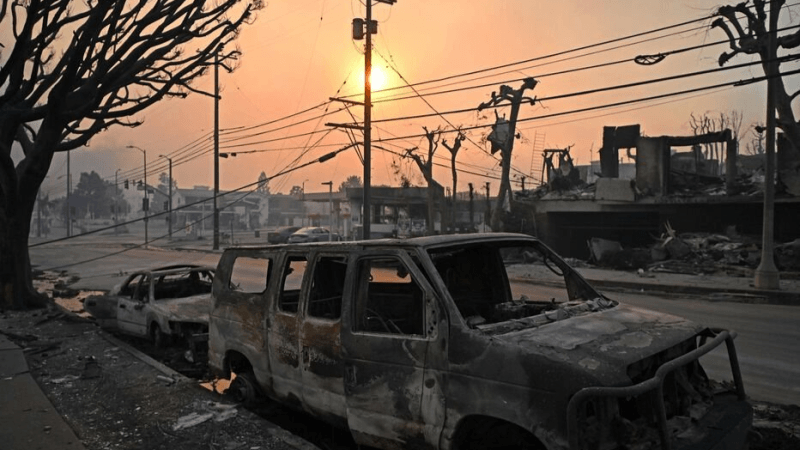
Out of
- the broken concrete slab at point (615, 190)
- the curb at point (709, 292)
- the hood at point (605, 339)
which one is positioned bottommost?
the curb at point (709, 292)

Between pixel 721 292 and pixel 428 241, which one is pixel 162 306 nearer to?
pixel 428 241

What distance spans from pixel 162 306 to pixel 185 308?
45 cm

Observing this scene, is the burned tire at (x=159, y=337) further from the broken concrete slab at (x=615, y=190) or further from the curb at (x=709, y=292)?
the broken concrete slab at (x=615, y=190)

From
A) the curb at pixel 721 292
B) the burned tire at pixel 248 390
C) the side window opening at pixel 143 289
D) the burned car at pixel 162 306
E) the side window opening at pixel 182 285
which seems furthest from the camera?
the curb at pixel 721 292

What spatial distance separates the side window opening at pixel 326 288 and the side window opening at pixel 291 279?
0.60ft

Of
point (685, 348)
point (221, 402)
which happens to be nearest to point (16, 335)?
point (221, 402)

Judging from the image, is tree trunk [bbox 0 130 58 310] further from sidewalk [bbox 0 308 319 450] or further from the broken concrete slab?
the broken concrete slab

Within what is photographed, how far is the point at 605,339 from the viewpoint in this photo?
3.40 meters

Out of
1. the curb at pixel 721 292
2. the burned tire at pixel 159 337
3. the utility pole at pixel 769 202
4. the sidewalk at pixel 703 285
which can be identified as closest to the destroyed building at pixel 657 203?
the sidewalk at pixel 703 285

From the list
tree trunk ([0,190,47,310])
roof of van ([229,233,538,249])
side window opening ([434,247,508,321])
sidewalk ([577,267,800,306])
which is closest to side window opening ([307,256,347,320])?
roof of van ([229,233,538,249])

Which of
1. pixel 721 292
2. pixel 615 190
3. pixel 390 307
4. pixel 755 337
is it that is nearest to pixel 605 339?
pixel 390 307

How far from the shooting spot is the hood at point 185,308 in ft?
28.6

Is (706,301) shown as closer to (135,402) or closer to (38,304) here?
(135,402)

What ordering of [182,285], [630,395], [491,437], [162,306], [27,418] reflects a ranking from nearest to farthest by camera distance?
[630,395], [491,437], [27,418], [162,306], [182,285]
